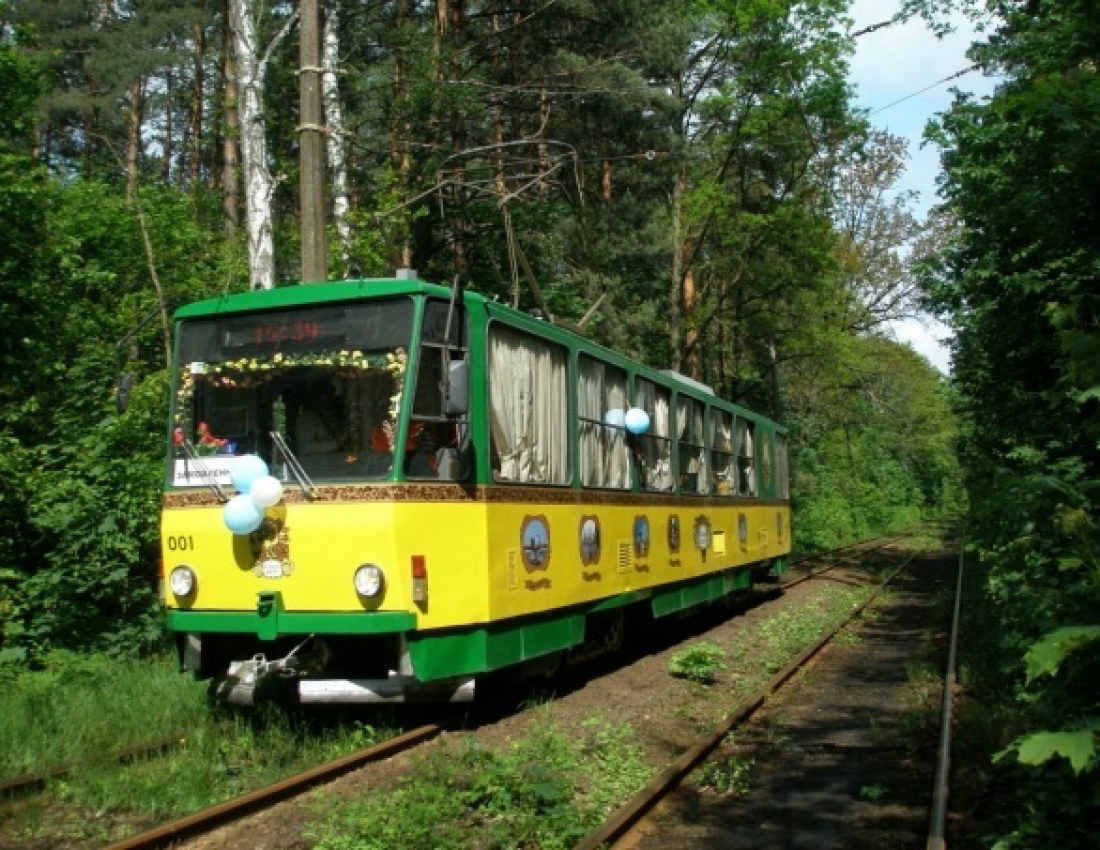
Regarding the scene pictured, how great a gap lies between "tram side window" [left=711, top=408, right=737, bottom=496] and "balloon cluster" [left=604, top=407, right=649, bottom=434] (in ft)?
11.6

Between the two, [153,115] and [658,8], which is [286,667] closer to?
[658,8]

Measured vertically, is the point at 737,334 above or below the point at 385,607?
above

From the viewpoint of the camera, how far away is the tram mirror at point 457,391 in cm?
709

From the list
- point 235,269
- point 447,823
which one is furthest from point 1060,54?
point 235,269

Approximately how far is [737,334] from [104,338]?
68.0ft

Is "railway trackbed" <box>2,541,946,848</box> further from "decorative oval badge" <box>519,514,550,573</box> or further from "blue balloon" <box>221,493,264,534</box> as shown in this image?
"blue balloon" <box>221,493,264,534</box>

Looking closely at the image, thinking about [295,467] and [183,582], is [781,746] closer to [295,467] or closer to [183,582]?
[295,467]

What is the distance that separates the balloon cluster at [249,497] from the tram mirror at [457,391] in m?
1.27

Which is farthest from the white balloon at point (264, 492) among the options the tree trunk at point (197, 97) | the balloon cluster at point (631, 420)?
the tree trunk at point (197, 97)

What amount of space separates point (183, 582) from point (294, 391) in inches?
59.9

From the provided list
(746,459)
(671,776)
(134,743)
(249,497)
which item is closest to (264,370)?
(249,497)

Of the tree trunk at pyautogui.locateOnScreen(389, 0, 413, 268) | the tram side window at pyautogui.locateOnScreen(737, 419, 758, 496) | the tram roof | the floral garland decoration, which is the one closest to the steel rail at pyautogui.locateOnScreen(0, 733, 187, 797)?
the floral garland decoration

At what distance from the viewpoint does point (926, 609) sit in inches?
699

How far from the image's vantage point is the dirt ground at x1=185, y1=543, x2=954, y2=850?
229 inches
